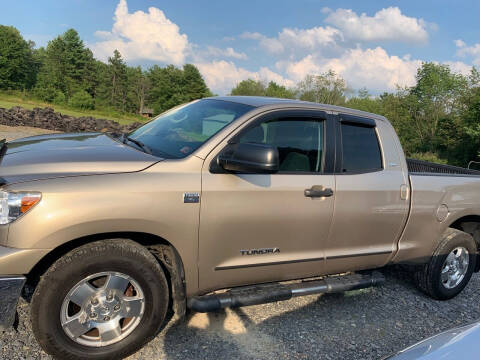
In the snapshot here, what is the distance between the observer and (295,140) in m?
3.31

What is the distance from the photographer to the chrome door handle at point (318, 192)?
3.15 m

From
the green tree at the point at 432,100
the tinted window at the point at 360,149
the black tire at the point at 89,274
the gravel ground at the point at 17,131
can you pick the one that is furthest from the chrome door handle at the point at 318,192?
the green tree at the point at 432,100

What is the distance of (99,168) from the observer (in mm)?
2598

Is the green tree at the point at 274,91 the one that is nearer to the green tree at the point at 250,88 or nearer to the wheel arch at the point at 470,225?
the green tree at the point at 250,88

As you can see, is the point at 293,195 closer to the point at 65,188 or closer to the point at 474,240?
the point at 65,188

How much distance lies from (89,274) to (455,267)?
3.92m

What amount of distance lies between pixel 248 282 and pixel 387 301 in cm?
198

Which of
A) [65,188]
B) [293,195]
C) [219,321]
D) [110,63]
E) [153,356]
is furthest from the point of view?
[110,63]

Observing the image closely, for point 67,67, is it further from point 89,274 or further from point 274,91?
point 89,274

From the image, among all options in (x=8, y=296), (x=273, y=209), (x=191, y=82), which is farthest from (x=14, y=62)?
(x=273, y=209)

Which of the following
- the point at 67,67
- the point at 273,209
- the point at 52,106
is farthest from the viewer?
the point at 67,67

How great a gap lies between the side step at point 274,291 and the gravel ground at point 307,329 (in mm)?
380

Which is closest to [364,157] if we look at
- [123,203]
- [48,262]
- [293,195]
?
[293,195]

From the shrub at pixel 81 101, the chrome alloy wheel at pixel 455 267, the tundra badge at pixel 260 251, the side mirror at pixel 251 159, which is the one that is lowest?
the chrome alloy wheel at pixel 455 267
